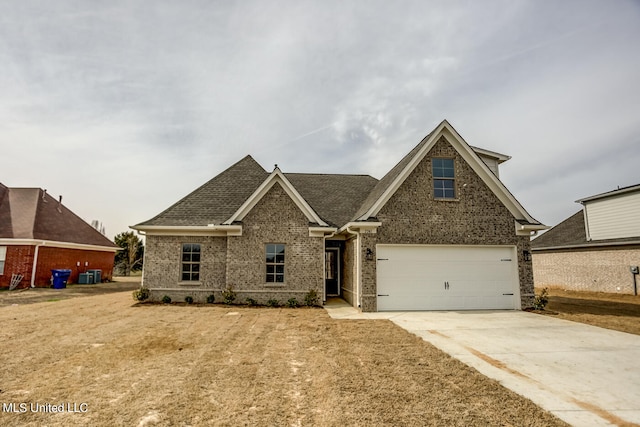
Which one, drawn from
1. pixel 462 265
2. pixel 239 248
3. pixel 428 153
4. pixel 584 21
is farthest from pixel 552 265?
pixel 239 248

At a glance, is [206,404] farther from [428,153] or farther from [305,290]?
[428,153]

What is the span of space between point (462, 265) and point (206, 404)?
1092 centimetres

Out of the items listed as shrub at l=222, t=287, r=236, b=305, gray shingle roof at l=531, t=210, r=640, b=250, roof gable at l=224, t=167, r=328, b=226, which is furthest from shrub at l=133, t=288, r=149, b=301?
gray shingle roof at l=531, t=210, r=640, b=250

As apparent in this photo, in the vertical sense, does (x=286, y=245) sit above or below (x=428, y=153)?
below

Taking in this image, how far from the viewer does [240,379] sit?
524cm

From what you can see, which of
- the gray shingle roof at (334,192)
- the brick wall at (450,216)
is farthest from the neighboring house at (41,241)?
the brick wall at (450,216)

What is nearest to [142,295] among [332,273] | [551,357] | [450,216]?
[332,273]

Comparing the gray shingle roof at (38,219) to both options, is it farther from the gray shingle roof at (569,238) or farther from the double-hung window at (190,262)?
the gray shingle roof at (569,238)

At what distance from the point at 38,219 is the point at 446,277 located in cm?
2537

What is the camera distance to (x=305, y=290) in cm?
1345

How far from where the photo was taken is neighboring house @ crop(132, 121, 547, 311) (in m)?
12.4

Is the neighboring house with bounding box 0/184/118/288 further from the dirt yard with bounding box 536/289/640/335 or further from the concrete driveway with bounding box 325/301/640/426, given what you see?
the dirt yard with bounding box 536/289/640/335

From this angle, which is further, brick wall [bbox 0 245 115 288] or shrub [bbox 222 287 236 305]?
brick wall [bbox 0 245 115 288]

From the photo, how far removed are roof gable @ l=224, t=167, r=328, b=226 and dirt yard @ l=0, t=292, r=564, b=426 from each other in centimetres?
530
